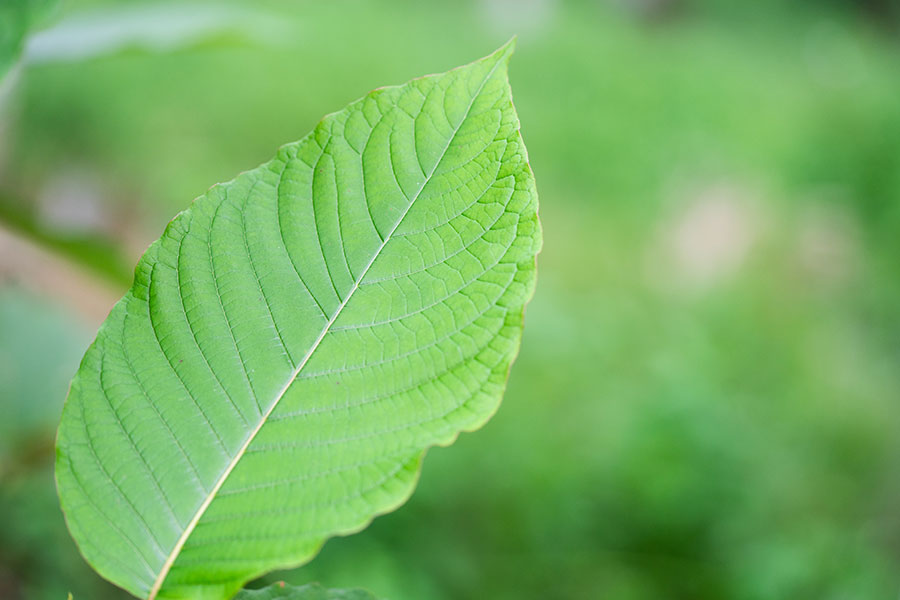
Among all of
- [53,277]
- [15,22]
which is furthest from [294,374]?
[53,277]

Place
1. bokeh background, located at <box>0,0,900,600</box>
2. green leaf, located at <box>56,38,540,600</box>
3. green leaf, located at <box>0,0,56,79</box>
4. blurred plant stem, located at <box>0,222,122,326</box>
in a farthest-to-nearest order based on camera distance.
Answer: bokeh background, located at <box>0,0,900,600</box> < blurred plant stem, located at <box>0,222,122,326</box> < green leaf, located at <box>0,0,56,79</box> < green leaf, located at <box>56,38,540,600</box>

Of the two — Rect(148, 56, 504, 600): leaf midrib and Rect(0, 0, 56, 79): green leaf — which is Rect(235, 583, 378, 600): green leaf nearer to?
Rect(148, 56, 504, 600): leaf midrib

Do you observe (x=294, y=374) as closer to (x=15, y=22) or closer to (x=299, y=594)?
(x=299, y=594)

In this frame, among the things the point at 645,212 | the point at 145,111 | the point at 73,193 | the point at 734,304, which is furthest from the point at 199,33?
the point at 645,212

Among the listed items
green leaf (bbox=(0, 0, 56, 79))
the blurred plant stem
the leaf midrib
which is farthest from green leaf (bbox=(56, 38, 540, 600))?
the blurred plant stem

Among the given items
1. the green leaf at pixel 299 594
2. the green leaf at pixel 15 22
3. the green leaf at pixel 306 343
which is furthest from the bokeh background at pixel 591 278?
the green leaf at pixel 299 594

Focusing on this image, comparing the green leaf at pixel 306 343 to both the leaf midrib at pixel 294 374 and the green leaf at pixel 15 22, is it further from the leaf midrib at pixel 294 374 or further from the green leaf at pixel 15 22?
the green leaf at pixel 15 22
